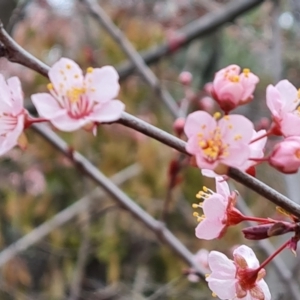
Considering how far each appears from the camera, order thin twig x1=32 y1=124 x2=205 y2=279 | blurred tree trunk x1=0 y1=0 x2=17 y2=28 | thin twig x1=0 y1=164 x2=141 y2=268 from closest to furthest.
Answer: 1. thin twig x1=32 y1=124 x2=205 y2=279
2. blurred tree trunk x1=0 y1=0 x2=17 y2=28
3. thin twig x1=0 y1=164 x2=141 y2=268

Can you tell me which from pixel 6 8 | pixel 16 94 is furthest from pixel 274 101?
pixel 6 8

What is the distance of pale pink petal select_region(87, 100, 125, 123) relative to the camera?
1.23 ft

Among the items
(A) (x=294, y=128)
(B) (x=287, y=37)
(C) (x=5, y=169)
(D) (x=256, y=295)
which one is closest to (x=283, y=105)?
(A) (x=294, y=128)

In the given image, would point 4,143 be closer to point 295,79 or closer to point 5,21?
point 5,21

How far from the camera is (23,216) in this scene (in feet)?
6.54

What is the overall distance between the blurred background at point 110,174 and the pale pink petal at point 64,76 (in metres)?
1.16

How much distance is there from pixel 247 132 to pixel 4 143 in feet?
0.66

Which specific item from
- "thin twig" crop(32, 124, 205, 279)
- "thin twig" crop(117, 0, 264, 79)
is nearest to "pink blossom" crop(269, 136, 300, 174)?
"thin twig" crop(32, 124, 205, 279)

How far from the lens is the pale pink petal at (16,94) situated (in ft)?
1.34

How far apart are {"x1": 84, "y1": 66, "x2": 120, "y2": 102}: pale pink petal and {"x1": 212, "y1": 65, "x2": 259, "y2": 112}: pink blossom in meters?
0.10

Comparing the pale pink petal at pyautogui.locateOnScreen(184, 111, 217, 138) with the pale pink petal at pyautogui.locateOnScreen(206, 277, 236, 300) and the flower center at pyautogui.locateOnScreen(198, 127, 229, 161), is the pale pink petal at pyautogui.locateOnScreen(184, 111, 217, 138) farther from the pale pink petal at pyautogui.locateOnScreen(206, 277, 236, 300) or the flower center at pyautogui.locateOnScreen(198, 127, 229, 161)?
the pale pink petal at pyautogui.locateOnScreen(206, 277, 236, 300)

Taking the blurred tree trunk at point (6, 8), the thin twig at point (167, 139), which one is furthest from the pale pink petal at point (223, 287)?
the blurred tree trunk at point (6, 8)

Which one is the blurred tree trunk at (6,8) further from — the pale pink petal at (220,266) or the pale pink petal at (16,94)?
the pale pink petal at (220,266)

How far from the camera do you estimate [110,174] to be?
199 cm
